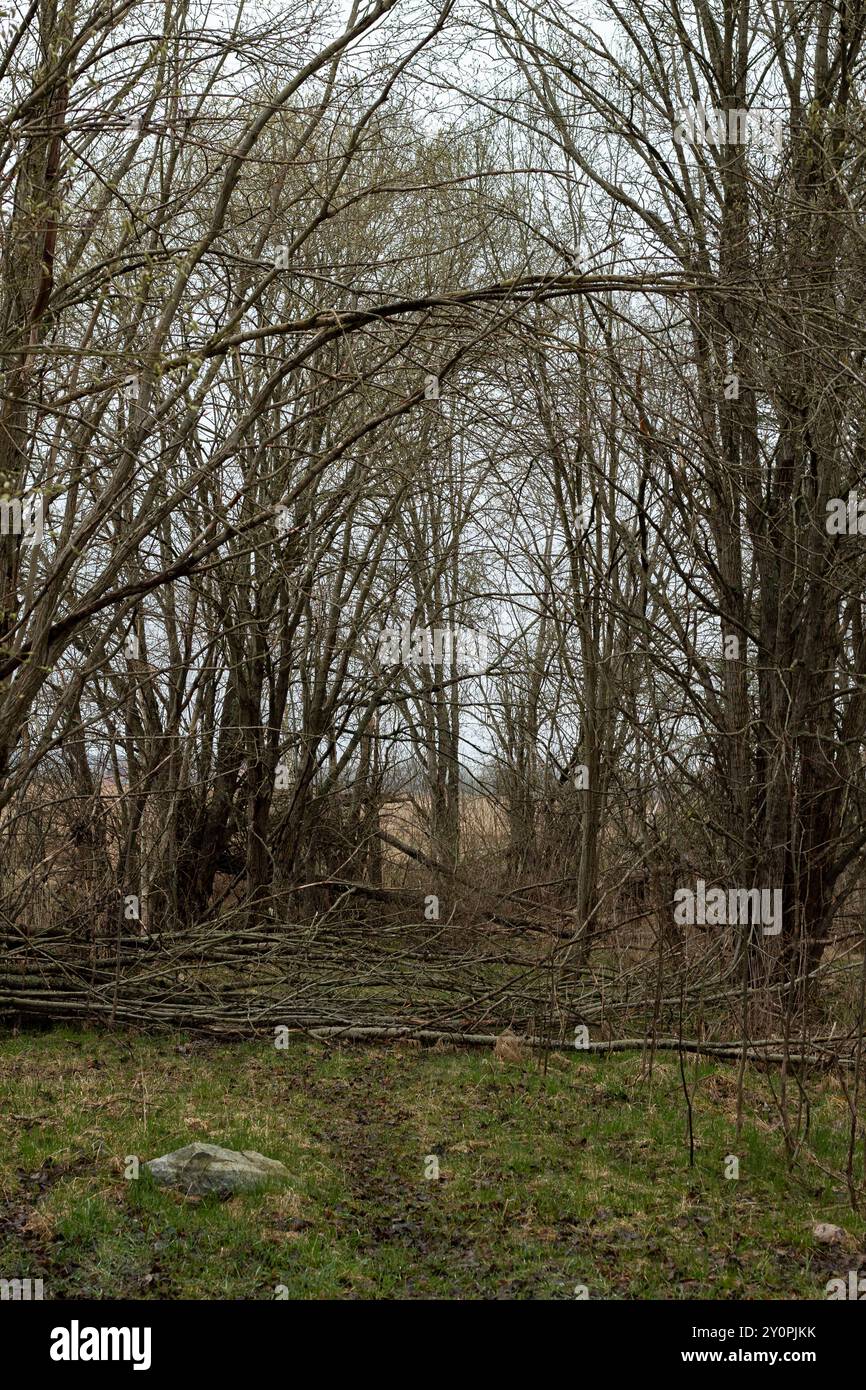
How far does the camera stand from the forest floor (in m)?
5.38

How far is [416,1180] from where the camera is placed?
659cm

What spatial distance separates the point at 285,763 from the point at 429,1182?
8.87m

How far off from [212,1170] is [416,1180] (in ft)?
3.59

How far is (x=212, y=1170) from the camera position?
6.15 meters

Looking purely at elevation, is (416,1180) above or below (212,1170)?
below

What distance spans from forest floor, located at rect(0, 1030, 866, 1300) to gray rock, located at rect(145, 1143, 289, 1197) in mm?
100

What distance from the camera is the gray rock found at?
19.9 feet

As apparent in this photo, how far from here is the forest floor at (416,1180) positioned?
5.38 m

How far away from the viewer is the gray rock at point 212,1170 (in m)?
6.08

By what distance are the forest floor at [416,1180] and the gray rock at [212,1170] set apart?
100mm

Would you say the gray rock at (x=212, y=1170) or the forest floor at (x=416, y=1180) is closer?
the forest floor at (x=416, y=1180)

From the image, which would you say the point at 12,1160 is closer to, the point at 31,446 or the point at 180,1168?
the point at 180,1168

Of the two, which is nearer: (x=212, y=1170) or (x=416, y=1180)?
(x=212, y=1170)

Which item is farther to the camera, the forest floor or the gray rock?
the gray rock
